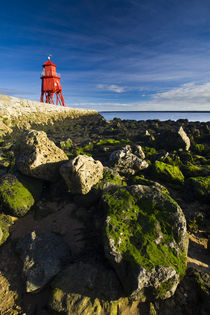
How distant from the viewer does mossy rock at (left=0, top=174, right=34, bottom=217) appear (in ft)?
20.4

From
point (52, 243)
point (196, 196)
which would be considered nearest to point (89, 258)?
point (52, 243)

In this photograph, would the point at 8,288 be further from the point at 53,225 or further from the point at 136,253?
the point at 136,253

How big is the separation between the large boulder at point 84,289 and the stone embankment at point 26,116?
20036 mm

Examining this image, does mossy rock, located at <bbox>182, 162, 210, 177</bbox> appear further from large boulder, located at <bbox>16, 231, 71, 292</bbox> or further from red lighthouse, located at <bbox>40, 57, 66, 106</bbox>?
red lighthouse, located at <bbox>40, 57, 66, 106</bbox>

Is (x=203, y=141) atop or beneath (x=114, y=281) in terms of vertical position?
atop

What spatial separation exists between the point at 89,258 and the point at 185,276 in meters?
2.74

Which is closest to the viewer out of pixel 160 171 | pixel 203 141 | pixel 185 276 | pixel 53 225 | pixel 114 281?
pixel 114 281

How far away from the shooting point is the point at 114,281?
160 inches

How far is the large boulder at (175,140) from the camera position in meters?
15.0

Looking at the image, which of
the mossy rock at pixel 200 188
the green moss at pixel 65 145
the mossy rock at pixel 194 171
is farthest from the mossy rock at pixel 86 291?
the green moss at pixel 65 145

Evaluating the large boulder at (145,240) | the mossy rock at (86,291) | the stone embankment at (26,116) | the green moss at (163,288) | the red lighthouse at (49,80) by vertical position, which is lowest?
the mossy rock at (86,291)

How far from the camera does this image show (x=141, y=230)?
4.75m

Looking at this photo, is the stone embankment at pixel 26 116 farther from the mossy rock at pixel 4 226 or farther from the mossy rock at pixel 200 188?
the mossy rock at pixel 200 188

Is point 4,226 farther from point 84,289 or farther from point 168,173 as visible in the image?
point 168,173
